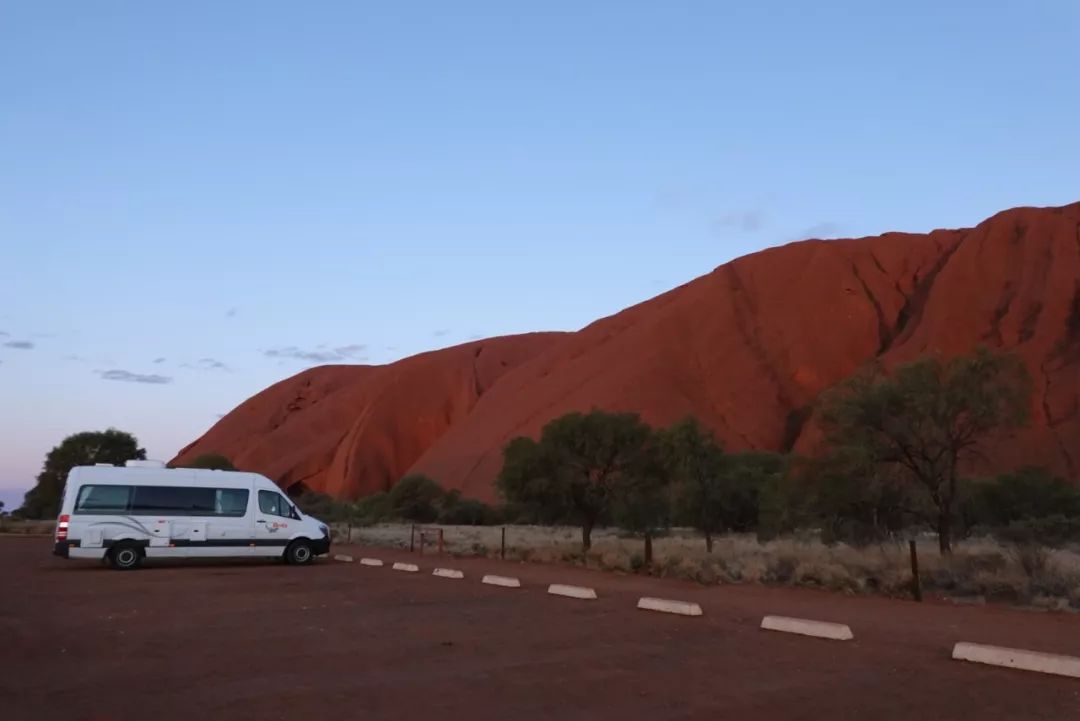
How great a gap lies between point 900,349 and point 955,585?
147ft

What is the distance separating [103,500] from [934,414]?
68.8 ft

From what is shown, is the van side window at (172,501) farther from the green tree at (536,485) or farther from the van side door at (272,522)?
the green tree at (536,485)

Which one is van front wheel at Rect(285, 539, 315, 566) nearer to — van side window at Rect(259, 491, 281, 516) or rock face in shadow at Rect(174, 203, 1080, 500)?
van side window at Rect(259, 491, 281, 516)

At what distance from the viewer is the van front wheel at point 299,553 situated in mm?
25219

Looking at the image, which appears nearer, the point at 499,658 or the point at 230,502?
the point at 499,658

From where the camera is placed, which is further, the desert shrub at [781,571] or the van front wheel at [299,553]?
the van front wheel at [299,553]

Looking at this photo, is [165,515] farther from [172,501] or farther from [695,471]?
[695,471]

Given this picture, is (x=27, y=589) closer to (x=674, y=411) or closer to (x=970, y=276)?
(x=674, y=411)

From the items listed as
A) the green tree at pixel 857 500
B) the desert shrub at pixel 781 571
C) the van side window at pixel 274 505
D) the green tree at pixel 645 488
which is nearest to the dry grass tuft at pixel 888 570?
the desert shrub at pixel 781 571

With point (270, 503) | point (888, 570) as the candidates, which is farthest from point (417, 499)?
point (888, 570)

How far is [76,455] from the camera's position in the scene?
7219cm

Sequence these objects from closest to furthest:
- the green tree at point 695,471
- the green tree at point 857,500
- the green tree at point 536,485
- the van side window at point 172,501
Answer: the van side window at point 172,501
the green tree at point 857,500
the green tree at point 536,485
the green tree at point 695,471

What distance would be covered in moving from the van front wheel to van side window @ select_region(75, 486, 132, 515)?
4368 millimetres

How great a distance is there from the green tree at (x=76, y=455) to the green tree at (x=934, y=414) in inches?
2461
